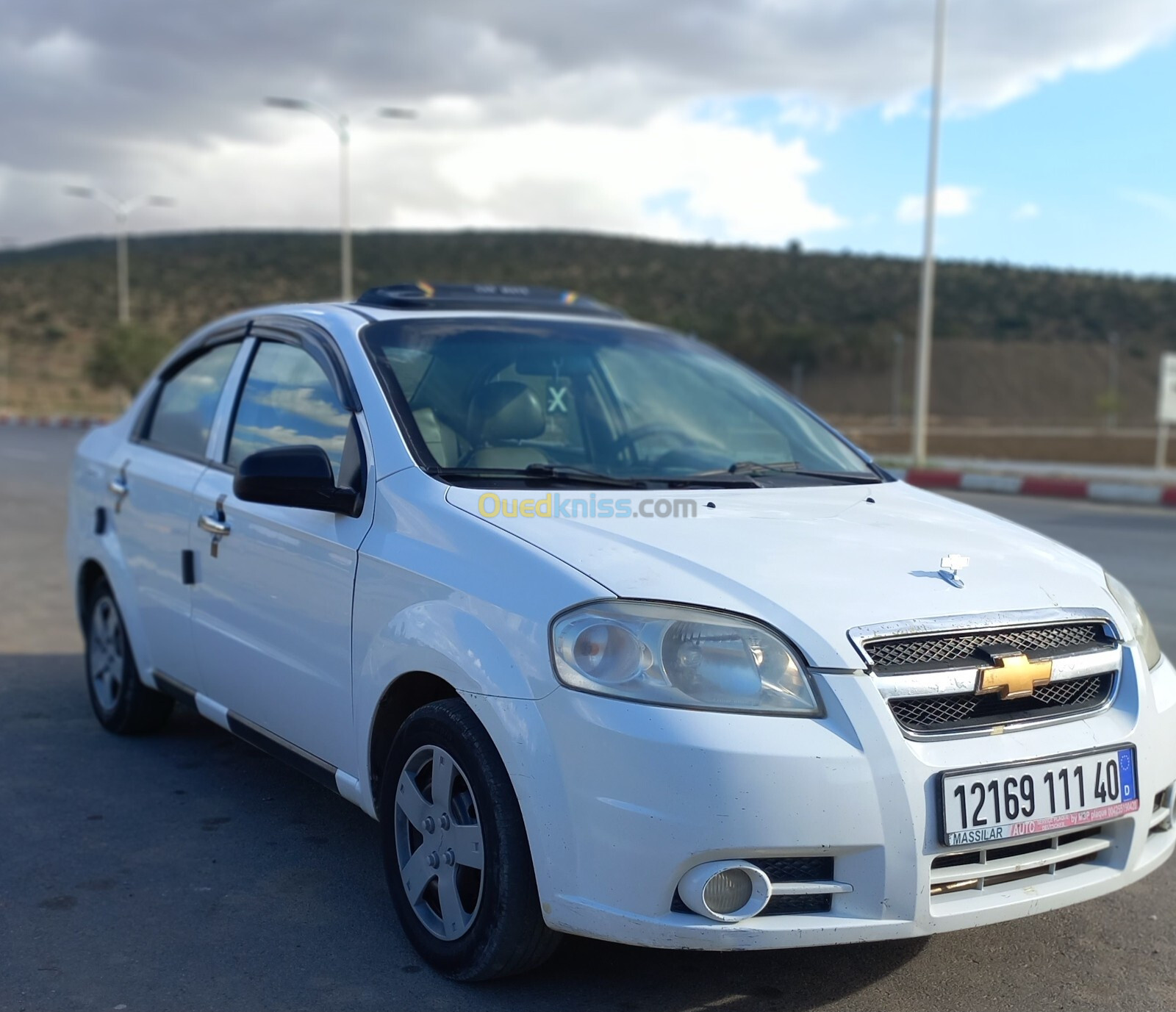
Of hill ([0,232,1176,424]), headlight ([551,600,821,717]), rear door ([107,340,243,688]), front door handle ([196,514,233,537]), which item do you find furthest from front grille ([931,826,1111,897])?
hill ([0,232,1176,424])

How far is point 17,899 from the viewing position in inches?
136

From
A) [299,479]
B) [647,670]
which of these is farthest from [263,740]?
[647,670]

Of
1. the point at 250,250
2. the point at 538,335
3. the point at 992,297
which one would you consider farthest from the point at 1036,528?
the point at 250,250

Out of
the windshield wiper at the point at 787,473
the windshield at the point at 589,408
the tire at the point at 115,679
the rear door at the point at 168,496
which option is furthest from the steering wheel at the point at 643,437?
the tire at the point at 115,679

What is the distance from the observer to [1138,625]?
3.11 metres

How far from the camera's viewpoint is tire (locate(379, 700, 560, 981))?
8.88ft

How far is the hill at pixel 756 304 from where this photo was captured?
60.1 m

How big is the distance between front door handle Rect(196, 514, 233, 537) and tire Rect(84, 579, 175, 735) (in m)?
0.97

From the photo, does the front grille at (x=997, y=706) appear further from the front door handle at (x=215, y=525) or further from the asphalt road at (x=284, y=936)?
the front door handle at (x=215, y=525)

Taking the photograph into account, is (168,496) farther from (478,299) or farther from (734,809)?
(734,809)

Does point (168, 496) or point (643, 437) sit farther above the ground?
point (643, 437)

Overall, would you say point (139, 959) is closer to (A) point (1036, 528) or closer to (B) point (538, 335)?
(B) point (538, 335)

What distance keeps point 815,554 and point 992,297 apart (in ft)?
248

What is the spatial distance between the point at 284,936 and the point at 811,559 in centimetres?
162
